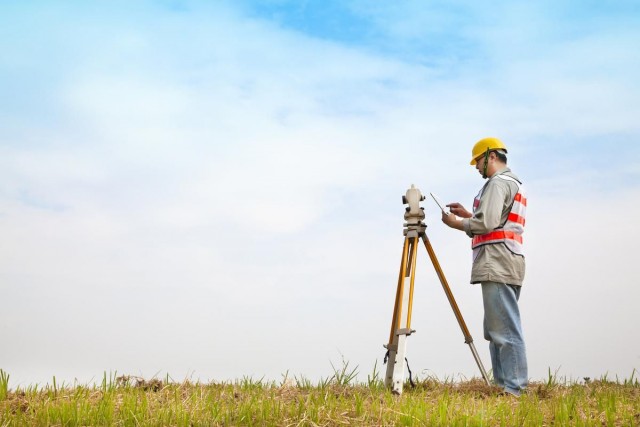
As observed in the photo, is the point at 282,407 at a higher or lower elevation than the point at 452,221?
lower

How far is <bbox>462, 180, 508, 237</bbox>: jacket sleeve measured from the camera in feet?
28.9

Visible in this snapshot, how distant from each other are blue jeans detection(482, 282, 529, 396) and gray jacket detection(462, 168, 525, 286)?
13 centimetres

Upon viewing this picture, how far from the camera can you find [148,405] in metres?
7.34

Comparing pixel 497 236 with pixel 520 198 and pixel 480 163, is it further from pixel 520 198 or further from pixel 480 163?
pixel 480 163

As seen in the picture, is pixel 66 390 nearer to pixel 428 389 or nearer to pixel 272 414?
pixel 272 414

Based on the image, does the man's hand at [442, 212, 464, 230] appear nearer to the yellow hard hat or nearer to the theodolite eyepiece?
the theodolite eyepiece

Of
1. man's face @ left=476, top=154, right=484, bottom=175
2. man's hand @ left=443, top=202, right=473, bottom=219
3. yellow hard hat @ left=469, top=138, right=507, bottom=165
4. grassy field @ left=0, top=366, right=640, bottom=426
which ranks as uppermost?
yellow hard hat @ left=469, top=138, right=507, bottom=165

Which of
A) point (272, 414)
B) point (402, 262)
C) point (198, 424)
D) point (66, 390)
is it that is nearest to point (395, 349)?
point (402, 262)

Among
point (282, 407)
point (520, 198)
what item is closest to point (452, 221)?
point (520, 198)

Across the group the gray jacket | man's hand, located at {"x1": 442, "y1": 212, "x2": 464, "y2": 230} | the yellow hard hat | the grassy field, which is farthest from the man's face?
the grassy field

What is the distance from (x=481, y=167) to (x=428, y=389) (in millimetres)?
2830

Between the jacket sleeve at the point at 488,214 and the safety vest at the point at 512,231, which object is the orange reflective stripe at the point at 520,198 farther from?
the jacket sleeve at the point at 488,214

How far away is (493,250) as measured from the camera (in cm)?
888

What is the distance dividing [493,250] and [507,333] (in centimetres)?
99
